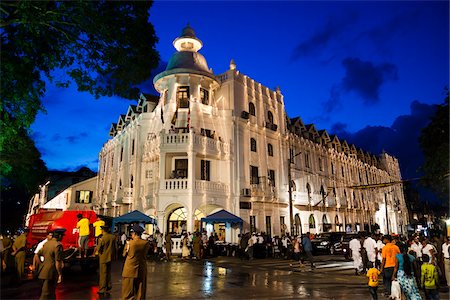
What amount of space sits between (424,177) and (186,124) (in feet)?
58.3

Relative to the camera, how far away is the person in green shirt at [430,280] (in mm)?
8148

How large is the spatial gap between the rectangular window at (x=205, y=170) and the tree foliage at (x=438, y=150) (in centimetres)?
1570

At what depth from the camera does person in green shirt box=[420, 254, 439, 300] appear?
815cm

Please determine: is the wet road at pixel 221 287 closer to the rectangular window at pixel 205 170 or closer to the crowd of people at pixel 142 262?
the crowd of people at pixel 142 262

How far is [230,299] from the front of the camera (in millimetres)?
9461

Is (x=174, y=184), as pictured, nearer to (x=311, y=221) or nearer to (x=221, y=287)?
(x=221, y=287)

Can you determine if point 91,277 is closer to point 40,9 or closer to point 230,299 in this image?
point 230,299

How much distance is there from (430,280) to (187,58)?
26.9 metres

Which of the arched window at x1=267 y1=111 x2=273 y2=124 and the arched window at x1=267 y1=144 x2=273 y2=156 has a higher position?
the arched window at x1=267 y1=111 x2=273 y2=124

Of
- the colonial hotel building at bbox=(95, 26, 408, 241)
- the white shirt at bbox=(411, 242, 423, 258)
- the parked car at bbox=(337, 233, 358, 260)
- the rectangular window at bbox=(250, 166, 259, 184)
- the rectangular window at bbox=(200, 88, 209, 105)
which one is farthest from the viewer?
the rectangular window at bbox=(250, 166, 259, 184)

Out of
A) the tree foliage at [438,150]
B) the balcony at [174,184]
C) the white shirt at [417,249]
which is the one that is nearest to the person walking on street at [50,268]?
the white shirt at [417,249]

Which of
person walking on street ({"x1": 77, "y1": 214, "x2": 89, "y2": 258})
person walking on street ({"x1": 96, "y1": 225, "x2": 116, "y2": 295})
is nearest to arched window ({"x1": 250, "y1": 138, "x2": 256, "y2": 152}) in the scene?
person walking on street ({"x1": 77, "y1": 214, "x2": 89, "y2": 258})

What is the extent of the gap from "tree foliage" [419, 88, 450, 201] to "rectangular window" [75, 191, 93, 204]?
37.4 m

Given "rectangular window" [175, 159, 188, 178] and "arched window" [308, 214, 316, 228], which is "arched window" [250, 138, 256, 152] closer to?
"rectangular window" [175, 159, 188, 178]
